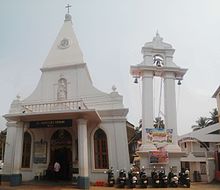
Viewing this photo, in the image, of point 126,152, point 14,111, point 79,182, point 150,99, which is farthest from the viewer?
point 14,111

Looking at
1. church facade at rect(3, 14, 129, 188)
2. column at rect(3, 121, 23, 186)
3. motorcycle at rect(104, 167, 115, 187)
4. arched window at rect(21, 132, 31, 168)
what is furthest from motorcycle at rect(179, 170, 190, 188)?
arched window at rect(21, 132, 31, 168)

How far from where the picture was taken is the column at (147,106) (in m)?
15.9

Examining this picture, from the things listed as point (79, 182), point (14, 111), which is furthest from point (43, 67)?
point (79, 182)

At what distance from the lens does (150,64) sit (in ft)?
56.5

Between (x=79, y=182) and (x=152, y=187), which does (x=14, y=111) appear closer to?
(x=79, y=182)

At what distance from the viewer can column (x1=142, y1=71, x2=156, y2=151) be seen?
15938 millimetres

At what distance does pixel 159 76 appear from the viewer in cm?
1761

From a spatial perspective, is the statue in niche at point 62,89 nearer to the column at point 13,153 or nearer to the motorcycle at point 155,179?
the column at point 13,153

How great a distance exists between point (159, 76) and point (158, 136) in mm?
3707

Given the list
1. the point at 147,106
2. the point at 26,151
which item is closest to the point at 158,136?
the point at 147,106

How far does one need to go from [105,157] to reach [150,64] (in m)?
5.91

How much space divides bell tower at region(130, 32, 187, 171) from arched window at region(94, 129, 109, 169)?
2089 millimetres

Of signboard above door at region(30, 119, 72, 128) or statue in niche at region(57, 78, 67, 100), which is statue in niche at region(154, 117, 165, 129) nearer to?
signboard above door at region(30, 119, 72, 128)

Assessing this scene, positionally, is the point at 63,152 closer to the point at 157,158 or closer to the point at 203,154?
the point at 157,158
